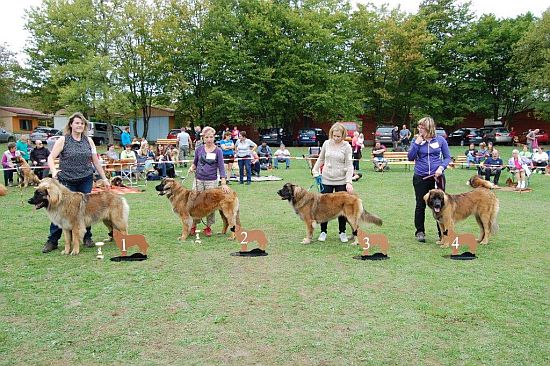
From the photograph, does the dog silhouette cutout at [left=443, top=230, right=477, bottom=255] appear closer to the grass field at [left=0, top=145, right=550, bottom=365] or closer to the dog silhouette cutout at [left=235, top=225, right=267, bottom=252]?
the grass field at [left=0, top=145, right=550, bottom=365]

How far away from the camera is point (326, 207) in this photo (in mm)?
6527

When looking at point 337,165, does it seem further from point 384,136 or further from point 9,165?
point 384,136

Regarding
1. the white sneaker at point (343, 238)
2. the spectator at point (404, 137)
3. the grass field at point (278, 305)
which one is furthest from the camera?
the spectator at point (404, 137)

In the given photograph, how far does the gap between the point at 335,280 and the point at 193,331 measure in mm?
1844

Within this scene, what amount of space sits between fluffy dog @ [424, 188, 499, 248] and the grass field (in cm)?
25

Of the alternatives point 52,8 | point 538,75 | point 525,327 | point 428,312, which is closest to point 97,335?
point 428,312

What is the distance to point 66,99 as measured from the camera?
105 ft

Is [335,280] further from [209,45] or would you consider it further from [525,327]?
[209,45]

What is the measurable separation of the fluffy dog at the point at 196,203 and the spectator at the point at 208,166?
0.54 feet

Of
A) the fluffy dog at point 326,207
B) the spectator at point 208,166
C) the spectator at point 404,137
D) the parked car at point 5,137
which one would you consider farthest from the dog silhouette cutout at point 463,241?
the parked car at point 5,137

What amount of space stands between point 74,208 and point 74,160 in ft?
2.09

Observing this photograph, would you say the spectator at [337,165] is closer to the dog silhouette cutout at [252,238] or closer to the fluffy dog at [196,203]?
the dog silhouette cutout at [252,238]

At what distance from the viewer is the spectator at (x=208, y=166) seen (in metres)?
6.79

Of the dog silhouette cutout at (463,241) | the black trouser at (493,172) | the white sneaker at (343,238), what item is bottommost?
the white sneaker at (343,238)
